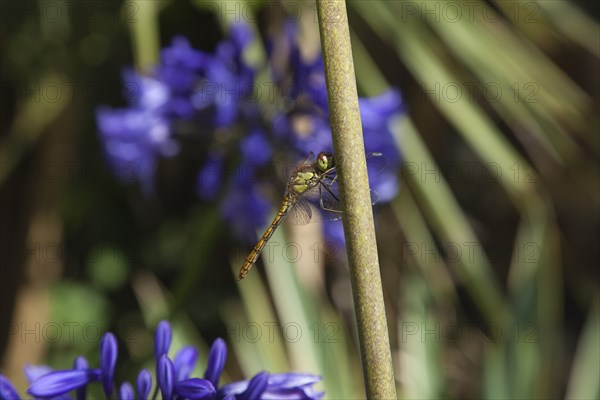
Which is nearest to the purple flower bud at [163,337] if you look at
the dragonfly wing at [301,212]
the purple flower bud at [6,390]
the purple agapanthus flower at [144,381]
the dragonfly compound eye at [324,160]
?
the purple agapanthus flower at [144,381]

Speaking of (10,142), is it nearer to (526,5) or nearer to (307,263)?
(307,263)

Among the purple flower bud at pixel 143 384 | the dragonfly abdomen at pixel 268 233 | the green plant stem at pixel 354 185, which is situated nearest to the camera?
the green plant stem at pixel 354 185

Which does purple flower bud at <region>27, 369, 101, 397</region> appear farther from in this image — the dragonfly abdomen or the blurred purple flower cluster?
the blurred purple flower cluster

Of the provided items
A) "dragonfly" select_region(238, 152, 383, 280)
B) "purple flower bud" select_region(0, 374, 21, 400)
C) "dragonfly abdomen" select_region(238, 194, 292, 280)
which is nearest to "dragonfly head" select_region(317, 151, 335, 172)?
"dragonfly" select_region(238, 152, 383, 280)

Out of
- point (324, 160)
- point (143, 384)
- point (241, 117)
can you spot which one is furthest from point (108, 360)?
point (241, 117)

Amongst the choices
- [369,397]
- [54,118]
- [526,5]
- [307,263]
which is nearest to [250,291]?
[307,263]

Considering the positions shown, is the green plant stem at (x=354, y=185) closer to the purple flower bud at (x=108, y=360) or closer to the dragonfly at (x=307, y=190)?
the purple flower bud at (x=108, y=360)

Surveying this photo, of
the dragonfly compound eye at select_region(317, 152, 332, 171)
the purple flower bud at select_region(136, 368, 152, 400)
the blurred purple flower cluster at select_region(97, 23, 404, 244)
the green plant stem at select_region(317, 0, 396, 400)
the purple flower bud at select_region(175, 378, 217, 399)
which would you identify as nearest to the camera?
the green plant stem at select_region(317, 0, 396, 400)

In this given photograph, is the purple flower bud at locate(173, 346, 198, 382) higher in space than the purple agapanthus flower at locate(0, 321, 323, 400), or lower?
higher
